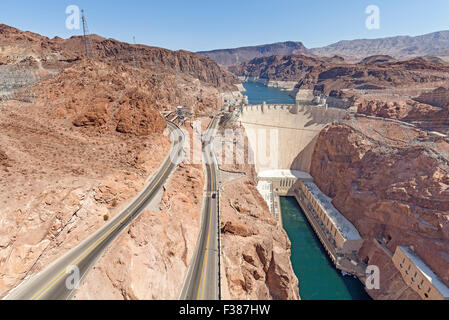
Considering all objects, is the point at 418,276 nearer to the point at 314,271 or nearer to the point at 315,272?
the point at 315,272

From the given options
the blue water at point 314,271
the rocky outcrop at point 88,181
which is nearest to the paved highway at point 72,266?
the rocky outcrop at point 88,181

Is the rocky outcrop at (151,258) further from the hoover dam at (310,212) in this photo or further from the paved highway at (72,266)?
the hoover dam at (310,212)

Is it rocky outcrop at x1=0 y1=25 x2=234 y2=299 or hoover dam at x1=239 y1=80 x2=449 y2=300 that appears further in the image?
hoover dam at x1=239 y1=80 x2=449 y2=300

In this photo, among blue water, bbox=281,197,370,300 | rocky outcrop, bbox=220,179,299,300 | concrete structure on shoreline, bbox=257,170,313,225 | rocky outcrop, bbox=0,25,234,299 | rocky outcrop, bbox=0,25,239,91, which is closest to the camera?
rocky outcrop, bbox=0,25,234,299

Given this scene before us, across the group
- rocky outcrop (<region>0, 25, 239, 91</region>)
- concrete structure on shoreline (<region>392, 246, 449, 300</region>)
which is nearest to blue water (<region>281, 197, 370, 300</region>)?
concrete structure on shoreline (<region>392, 246, 449, 300</region>)

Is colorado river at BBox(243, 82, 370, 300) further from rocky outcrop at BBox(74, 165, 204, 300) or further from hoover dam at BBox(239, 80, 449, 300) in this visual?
rocky outcrop at BBox(74, 165, 204, 300)

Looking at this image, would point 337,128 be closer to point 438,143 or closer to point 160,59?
point 438,143
